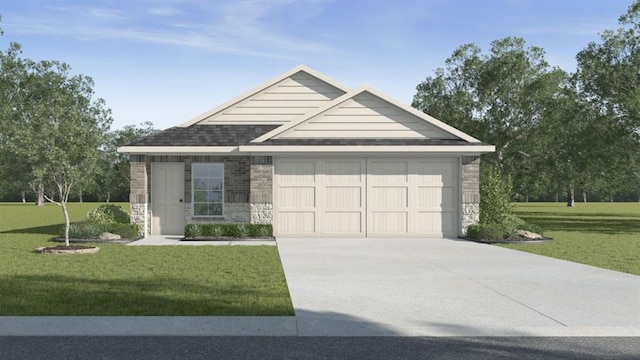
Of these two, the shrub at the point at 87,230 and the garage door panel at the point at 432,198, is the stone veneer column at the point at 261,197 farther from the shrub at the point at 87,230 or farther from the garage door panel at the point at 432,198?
the garage door panel at the point at 432,198

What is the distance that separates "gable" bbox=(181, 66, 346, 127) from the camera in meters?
23.4

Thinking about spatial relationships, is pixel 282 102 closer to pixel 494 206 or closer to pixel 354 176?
pixel 354 176

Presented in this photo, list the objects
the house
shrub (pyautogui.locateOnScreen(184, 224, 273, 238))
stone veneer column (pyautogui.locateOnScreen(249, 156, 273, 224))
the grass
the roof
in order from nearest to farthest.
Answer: the grass → shrub (pyautogui.locateOnScreen(184, 224, 273, 238)) → the roof → stone veneer column (pyautogui.locateOnScreen(249, 156, 273, 224)) → the house

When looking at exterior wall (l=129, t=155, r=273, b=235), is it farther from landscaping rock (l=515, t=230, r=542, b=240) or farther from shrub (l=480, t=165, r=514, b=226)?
landscaping rock (l=515, t=230, r=542, b=240)

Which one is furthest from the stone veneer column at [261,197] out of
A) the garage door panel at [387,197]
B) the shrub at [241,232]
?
the garage door panel at [387,197]

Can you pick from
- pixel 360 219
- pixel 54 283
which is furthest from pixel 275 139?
pixel 54 283

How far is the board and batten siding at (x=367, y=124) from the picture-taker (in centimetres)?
2081

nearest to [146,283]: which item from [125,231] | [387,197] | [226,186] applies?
[125,231]

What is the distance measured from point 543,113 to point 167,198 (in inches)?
1179

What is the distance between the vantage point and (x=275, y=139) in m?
20.5

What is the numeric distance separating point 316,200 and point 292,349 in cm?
1458

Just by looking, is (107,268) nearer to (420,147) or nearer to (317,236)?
(317,236)

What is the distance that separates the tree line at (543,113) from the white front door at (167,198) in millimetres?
20213

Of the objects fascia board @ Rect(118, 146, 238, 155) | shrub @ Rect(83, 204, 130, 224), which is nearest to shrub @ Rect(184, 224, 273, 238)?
fascia board @ Rect(118, 146, 238, 155)
